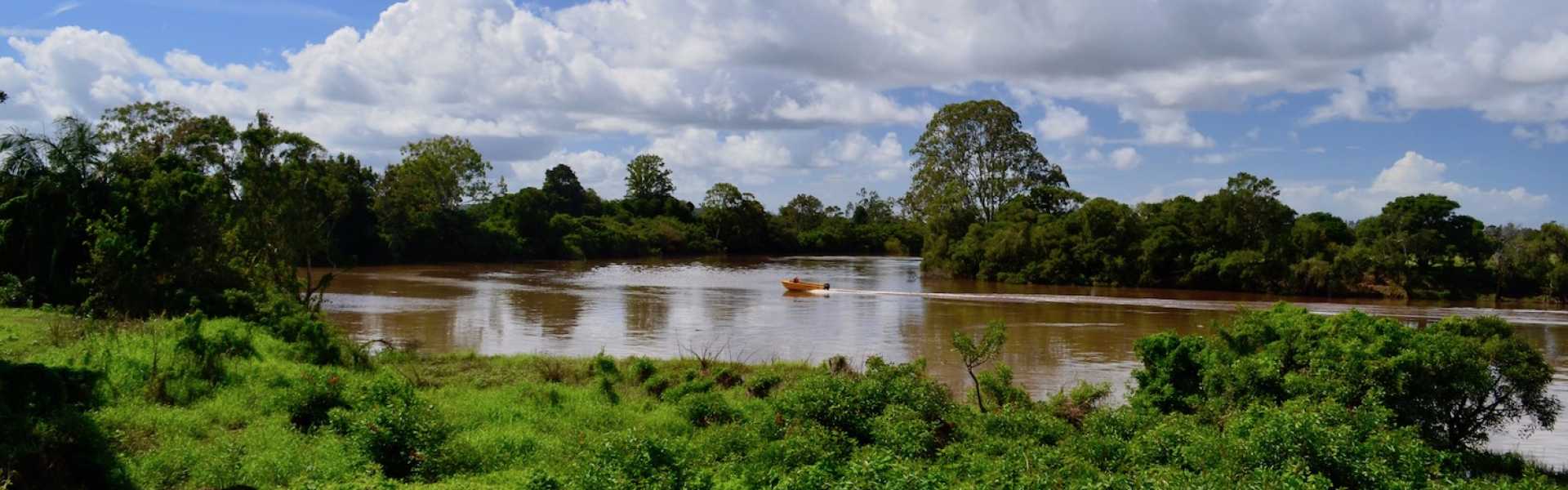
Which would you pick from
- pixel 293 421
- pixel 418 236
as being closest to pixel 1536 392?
pixel 293 421

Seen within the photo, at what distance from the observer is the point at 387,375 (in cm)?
1559

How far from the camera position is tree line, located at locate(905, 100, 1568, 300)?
140ft

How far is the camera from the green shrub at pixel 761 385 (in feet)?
53.8

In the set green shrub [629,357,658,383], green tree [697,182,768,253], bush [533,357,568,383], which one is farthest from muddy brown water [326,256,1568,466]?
green tree [697,182,768,253]

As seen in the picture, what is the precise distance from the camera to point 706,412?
1406 cm

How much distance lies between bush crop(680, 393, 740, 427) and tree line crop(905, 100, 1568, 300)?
39.0 meters

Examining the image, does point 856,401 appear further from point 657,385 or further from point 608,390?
point 608,390

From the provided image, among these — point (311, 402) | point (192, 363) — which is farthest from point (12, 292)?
point (311, 402)

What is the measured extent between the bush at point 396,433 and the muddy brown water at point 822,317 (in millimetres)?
8708

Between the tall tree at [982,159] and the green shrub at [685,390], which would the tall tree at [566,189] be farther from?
the green shrub at [685,390]

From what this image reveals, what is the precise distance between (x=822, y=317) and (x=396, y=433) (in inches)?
894

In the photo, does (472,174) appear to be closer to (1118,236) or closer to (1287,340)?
(1118,236)

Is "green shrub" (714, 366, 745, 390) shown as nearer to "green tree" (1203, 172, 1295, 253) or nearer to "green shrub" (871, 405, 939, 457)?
"green shrub" (871, 405, 939, 457)

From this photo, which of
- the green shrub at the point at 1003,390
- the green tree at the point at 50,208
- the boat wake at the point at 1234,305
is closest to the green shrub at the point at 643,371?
the green shrub at the point at 1003,390
